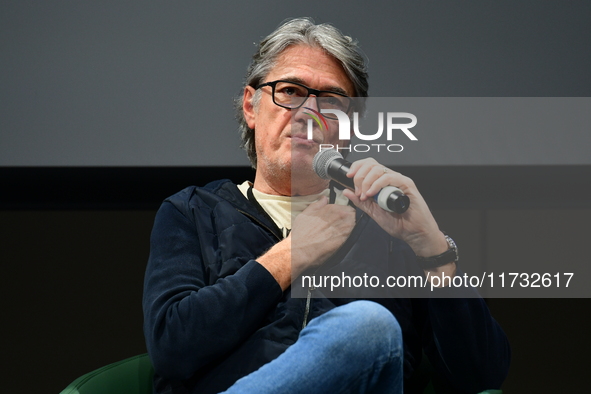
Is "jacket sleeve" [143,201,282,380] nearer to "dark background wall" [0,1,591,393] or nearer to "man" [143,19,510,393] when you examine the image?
"man" [143,19,510,393]

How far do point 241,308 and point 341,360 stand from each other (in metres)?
0.28

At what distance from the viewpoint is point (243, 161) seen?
1796 millimetres

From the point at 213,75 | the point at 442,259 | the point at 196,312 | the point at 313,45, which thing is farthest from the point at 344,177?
the point at 213,75

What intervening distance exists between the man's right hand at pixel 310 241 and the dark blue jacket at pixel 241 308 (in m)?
0.04

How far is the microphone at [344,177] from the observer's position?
0.93 m

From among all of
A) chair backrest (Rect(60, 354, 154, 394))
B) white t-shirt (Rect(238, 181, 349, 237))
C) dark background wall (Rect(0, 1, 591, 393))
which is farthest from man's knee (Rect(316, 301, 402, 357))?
dark background wall (Rect(0, 1, 591, 393))

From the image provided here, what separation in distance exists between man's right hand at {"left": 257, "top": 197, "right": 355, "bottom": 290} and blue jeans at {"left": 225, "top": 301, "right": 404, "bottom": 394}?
24 cm

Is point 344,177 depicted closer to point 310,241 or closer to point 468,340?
point 310,241

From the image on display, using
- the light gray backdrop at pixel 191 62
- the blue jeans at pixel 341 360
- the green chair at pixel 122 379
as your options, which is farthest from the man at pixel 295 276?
the light gray backdrop at pixel 191 62

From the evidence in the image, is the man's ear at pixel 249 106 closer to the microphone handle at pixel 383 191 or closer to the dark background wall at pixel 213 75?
the dark background wall at pixel 213 75

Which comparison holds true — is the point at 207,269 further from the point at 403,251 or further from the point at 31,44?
the point at 31,44

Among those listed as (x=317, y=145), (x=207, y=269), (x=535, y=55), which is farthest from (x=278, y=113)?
(x=535, y=55)

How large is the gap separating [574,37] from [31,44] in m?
1.75

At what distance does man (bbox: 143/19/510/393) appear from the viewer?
2.84 feet
